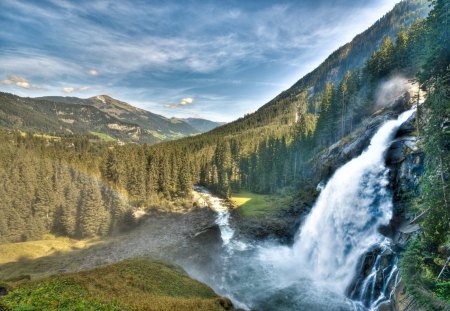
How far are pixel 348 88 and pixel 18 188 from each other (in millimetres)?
86582

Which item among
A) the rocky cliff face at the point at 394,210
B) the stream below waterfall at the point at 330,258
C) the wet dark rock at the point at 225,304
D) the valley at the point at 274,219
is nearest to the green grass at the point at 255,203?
the valley at the point at 274,219

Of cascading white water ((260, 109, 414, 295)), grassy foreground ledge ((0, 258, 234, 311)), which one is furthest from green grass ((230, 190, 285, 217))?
grassy foreground ledge ((0, 258, 234, 311))

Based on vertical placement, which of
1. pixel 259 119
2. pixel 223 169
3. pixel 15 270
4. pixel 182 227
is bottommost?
pixel 15 270

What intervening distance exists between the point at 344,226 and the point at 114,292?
2812cm

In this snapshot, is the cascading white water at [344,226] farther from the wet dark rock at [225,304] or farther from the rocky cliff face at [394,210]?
the wet dark rock at [225,304]

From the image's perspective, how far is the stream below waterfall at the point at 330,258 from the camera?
82.1 feet

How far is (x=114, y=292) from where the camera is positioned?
16.9m

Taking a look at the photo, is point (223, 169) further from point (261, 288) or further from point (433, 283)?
point (433, 283)

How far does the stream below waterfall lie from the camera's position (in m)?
25.0

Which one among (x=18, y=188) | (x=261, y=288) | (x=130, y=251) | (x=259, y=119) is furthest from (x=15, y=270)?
(x=259, y=119)

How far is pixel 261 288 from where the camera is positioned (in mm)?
29609

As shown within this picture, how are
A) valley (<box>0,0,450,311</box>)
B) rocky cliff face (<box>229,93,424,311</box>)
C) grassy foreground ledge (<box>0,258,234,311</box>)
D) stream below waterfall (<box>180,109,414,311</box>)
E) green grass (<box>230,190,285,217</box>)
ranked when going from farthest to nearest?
green grass (<box>230,190,285,217</box>), stream below waterfall (<box>180,109,414,311</box>), rocky cliff face (<box>229,93,424,311</box>), valley (<box>0,0,450,311</box>), grassy foreground ledge (<box>0,258,234,311</box>)

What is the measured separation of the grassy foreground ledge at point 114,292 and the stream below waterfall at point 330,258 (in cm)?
820

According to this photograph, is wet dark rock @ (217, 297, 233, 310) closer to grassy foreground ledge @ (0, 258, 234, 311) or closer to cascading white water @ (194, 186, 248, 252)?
grassy foreground ledge @ (0, 258, 234, 311)
